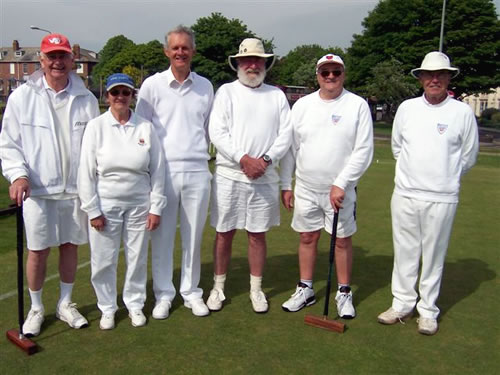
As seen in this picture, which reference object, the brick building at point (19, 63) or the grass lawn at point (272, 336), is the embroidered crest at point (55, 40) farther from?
the brick building at point (19, 63)

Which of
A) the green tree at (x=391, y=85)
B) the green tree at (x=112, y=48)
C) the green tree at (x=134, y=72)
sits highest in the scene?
the green tree at (x=112, y=48)

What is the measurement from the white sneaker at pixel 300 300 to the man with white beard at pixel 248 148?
0.72 feet

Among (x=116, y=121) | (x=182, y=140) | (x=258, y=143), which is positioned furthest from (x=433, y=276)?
(x=116, y=121)

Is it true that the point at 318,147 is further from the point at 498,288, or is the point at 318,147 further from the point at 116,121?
the point at 498,288

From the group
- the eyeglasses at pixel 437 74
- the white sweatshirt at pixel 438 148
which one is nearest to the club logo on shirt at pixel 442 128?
the white sweatshirt at pixel 438 148

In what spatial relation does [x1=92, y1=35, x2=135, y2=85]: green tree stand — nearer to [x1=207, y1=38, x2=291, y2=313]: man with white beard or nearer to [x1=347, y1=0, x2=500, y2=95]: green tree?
[x1=347, y1=0, x2=500, y2=95]: green tree

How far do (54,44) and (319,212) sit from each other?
2.56m

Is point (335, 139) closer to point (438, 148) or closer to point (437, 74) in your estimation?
point (438, 148)

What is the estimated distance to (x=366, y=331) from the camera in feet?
13.8

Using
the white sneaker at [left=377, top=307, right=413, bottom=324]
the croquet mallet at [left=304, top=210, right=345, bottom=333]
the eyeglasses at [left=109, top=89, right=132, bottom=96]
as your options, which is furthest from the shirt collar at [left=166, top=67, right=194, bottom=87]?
the white sneaker at [left=377, top=307, right=413, bottom=324]

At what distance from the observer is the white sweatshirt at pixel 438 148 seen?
405 centimetres

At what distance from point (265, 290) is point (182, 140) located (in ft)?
6.02

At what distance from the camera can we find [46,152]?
3.88m

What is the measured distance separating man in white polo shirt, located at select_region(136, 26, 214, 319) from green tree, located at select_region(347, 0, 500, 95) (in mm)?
39629
